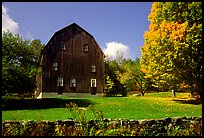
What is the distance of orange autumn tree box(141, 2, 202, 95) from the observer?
27250mm

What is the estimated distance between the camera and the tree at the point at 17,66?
27.1 m

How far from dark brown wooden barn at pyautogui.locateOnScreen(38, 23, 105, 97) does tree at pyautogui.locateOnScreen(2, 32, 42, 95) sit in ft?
34.1

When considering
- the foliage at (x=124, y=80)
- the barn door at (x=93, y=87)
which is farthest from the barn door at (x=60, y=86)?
the foliage at (x=124, y=80)

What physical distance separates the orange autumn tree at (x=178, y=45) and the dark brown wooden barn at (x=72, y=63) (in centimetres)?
1692

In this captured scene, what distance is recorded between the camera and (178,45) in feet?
88.2

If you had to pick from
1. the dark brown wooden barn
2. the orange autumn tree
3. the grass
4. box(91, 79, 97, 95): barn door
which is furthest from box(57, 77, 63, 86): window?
the orange autumn tree

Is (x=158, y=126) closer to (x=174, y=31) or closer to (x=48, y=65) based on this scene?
(x=174, y=31)

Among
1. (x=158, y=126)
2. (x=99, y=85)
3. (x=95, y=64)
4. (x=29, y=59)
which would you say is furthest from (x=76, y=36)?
(x=158, y=126)

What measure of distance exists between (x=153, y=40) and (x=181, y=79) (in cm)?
514

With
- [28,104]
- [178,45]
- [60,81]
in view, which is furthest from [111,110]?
[60,81]

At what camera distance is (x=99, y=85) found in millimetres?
46719

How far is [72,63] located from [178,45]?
22.3 m

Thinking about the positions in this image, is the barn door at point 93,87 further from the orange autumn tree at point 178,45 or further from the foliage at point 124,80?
the orange autumn tree at point 178,45

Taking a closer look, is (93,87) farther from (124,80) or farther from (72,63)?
(124,80)
